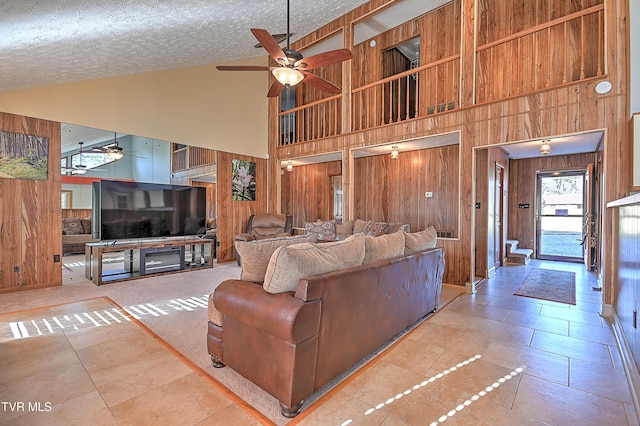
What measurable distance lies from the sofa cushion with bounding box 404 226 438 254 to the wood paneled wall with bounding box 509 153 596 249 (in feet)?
16.0

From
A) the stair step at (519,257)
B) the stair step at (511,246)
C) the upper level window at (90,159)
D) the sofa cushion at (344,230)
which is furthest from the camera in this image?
the upper level window at (90,159)

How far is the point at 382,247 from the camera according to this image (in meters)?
2.47

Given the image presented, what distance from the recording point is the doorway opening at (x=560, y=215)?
642 cm

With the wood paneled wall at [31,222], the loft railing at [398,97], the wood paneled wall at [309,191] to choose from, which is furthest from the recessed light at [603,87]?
the wood paneled wall at [31,222]

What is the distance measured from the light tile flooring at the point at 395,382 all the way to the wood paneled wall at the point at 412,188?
3086mm

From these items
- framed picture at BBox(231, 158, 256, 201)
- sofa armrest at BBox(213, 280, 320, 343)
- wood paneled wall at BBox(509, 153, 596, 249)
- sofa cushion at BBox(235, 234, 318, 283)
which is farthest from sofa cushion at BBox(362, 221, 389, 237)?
wood paneled wall at BBox(509, 153, 596, 249)

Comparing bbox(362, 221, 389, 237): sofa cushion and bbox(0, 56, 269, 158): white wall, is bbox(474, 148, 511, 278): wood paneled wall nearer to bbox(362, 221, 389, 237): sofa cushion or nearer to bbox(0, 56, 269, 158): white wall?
bbox(362, 221, 389, 237): sofa cushion

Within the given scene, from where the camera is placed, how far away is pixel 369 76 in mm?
6590

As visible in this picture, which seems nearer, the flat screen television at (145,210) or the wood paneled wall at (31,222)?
the wood paneled wall at (31,222)

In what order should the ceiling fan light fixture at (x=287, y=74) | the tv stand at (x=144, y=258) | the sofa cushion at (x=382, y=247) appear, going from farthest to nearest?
the tv stand at (x=144, y=258) < the ceiling fan light fixture at (x=287, y=74) < the sofa cushion at (x=382, y=247)

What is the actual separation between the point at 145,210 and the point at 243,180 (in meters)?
2.24

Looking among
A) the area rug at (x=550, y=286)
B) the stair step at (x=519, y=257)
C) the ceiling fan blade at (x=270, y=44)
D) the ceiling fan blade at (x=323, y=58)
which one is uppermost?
the ceiling fan blade at (x=323, y=58)

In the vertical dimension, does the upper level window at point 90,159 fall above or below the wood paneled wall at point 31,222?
above

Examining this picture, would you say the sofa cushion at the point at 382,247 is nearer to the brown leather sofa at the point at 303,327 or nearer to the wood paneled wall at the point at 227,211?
the brown leather sofa at the point at 303,327
